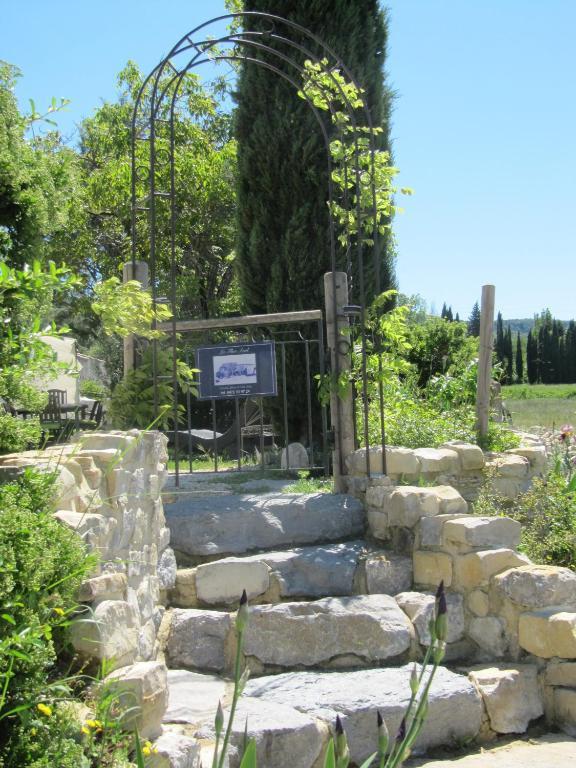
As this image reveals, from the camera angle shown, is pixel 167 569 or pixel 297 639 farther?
pixel 167 569

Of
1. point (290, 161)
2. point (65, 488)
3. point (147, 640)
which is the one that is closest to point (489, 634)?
point (147, 640)

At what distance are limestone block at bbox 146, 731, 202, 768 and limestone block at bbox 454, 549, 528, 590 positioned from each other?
1.81 metres

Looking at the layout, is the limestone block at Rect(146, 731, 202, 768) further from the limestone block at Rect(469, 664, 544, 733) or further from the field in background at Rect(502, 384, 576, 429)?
the field in background at Rect(502, 384, 576, 429)

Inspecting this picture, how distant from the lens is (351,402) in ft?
17.6

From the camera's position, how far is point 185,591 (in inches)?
170

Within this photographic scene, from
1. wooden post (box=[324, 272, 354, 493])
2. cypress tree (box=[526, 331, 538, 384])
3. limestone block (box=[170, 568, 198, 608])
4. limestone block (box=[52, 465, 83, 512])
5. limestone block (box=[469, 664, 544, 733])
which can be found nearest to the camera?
limestone block (box=[52, 465, 83, 512])

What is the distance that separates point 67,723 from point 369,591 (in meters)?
2.42

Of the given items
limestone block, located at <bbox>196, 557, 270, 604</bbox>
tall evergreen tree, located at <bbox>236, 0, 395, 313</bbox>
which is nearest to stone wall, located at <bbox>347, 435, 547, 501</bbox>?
limestone block, located at <bbox>196, 557, 270, 604</bbox>

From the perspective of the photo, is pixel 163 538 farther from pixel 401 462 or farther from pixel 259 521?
pixel 401 462

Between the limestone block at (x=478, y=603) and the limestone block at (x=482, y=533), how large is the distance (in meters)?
0.24

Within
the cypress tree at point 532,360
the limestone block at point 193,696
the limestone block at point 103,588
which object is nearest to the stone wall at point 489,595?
the limestone block at point 193,696

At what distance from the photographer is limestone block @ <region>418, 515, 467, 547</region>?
4.34 metres

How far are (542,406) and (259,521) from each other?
529 inches

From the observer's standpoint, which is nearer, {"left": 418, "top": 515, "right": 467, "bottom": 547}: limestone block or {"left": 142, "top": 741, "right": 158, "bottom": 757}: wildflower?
→ {"left": 142, "top": 741, "right": 158, "bottom": 757}: wildflower
